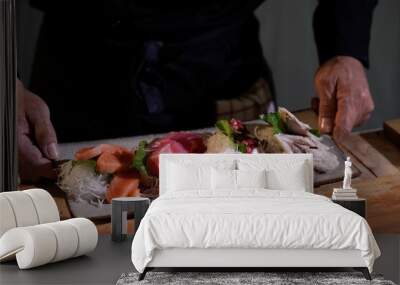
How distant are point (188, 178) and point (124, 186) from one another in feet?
3.25

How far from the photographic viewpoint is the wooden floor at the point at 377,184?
797 centimetres

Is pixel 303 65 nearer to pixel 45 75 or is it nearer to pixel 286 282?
pixel 45 75

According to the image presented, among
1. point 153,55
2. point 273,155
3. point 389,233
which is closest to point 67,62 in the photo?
point 153,55

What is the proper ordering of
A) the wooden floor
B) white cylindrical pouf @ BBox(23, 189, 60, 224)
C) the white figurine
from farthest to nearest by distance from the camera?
the wooden floor < the white figurine < white cylindrical pouf @ BBox(23, 189, 60, 224)

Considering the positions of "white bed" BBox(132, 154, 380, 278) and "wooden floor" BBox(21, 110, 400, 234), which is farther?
"wooden floor" BBox(21, 110, 400, 234)

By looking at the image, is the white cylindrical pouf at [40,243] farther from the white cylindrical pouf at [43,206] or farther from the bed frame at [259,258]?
the bed frame at [259,258]

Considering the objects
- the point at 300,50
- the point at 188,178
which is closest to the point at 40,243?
the point at 188,178

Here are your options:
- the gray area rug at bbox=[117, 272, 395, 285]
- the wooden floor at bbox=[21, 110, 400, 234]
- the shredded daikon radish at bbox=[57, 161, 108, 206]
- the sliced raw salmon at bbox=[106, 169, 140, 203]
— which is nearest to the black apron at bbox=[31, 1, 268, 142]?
the shredded daikon radish at bbox=[57, 161, 108, 206]

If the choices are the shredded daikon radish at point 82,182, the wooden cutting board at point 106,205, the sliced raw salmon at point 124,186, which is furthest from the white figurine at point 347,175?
the shredded daikon radish at point 82,182

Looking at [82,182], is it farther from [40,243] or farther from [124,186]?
[40,243]

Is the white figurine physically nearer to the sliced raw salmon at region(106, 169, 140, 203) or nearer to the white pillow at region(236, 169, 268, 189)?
the white pillow at region(236, 169, 268, 189)

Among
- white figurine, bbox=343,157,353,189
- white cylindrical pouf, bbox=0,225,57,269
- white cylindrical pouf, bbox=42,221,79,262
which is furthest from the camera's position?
white figurine, bbox=343,157,353,189

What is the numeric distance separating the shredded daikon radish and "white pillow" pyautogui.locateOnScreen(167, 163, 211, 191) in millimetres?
947

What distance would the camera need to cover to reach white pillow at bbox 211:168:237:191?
711 cm
